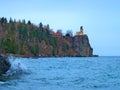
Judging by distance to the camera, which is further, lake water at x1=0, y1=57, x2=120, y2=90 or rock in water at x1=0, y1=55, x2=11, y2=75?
rock in water at x1=0, y1=55, x2=11, y2=75

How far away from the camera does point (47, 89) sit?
36625 mm

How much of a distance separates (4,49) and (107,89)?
151766mm

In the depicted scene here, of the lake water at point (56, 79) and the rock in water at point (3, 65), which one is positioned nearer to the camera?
the lake water at point (56, 79)

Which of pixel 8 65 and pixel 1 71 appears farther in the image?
pixel 8 65

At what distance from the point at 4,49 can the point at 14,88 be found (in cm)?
15148

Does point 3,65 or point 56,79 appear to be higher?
point 3,65

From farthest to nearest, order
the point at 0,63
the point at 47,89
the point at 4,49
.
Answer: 1. the point at 4,49
2. the point at 0,63
3. the point at 47,89

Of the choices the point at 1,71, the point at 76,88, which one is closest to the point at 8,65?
the point at 1,71

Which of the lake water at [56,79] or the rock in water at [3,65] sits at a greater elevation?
the rock in water at [3,65]

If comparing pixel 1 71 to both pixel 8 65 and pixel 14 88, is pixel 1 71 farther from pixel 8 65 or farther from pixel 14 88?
pixel 14 88

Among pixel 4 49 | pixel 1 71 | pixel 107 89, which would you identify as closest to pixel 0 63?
pixel 1 71

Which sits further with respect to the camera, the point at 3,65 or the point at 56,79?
the point at 56,79

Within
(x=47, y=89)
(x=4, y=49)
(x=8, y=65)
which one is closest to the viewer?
(x=47, y=89)

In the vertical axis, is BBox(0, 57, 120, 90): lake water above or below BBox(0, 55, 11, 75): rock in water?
below
